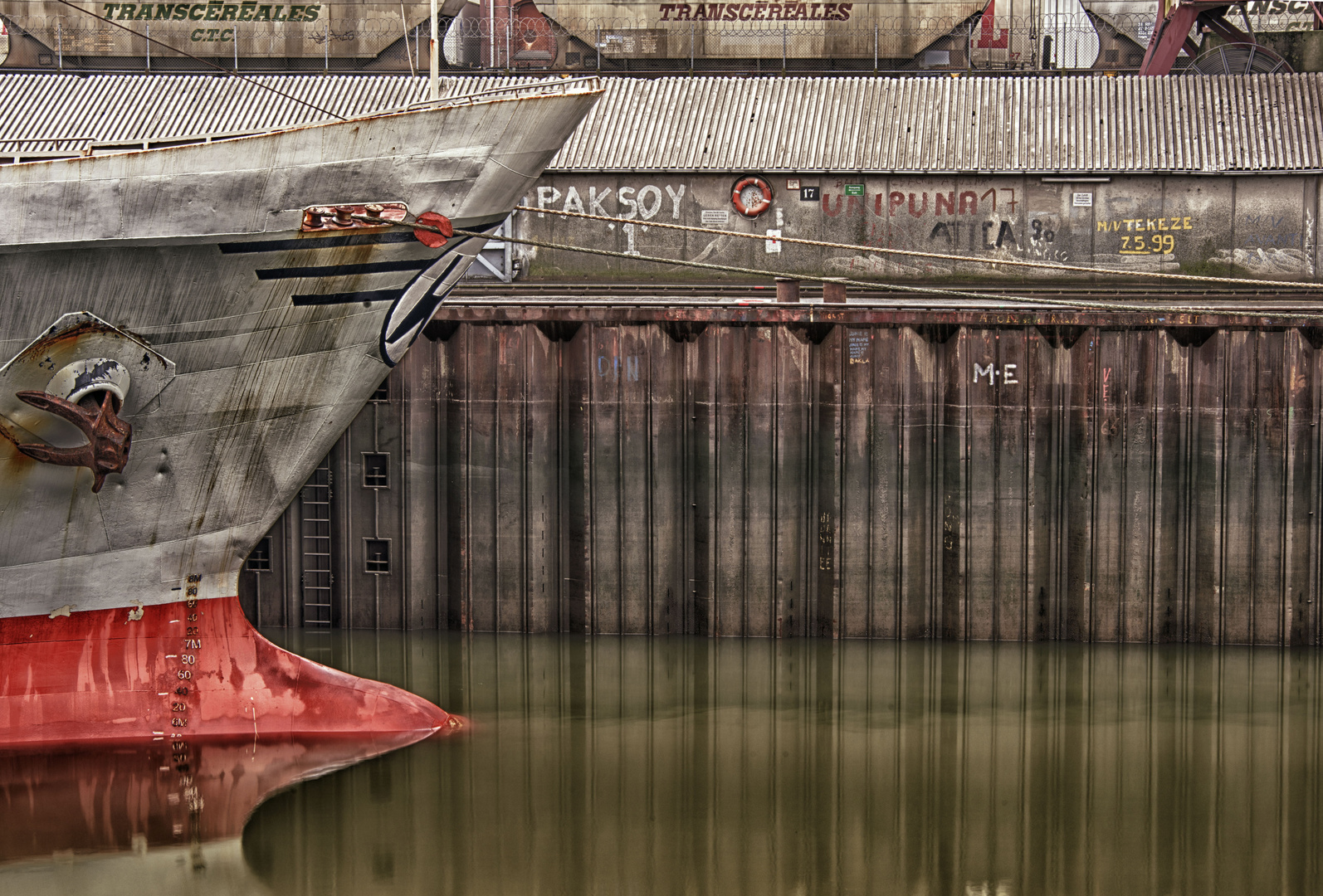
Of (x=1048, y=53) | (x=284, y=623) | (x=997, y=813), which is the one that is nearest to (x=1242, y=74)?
(x=1048, y=53)

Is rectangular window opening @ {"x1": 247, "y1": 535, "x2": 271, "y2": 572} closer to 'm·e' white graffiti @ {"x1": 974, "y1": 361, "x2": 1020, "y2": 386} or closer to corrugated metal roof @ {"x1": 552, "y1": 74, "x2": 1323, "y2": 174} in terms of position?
'm·e' white graffiti @ {"x1": 974, "y1": 361, "x2": 1020, "y2": 386}

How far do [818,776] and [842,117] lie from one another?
19.3 meters

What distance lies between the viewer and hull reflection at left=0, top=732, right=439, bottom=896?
15.8 metres

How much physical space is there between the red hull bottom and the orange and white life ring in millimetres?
17006

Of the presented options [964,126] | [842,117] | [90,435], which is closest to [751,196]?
[842,117]

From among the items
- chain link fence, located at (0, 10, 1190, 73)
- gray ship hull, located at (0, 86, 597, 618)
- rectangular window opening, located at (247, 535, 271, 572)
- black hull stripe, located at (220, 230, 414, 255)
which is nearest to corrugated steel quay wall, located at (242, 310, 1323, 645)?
rectangular window opening, located at (247, 535, 271, 572)

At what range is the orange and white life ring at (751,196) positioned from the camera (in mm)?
32156

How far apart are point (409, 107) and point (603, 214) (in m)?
15.7

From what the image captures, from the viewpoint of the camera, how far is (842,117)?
33688mm

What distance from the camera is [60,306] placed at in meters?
16.6

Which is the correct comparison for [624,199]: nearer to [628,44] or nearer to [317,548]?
[628,44]

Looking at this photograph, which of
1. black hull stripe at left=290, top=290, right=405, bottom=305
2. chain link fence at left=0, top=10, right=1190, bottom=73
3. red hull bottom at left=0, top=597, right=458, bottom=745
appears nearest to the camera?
black hull stripe at left=290, top=290, right=405, bottom=305

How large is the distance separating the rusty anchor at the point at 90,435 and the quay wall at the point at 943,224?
52.5ft

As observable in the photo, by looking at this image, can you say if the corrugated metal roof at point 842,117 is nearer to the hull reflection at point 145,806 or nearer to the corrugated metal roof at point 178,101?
the corrugated metal roof at point 178,101
